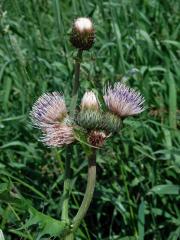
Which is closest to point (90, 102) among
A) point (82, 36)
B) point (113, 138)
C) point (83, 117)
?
point (83, 117)

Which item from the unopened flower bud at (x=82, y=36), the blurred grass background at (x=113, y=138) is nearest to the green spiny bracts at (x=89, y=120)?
the unopened flower bud at (x=82, y=36)

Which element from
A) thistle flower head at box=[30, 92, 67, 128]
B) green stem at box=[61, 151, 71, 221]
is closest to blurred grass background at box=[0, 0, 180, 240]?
green stem at box=[61, 151, 71, 221]

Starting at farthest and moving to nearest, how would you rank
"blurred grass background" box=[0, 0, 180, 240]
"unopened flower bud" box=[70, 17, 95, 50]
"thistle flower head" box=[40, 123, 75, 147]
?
"blurred grass background" box=[0, 0, 180, 240] < "unopened flower bud" box=[70, 17, 95, 50] < "thistle flower head" box=[40, 123, 75, 147]

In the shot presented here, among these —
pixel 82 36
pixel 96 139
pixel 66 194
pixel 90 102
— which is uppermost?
pixel 82 36

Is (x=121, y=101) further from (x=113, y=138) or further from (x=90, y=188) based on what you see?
(x=113, y=138)

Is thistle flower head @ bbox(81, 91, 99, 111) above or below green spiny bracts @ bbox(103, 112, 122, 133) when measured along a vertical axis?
above

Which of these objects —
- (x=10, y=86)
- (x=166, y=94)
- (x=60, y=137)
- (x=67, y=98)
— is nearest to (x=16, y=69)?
(x=10, y=86)

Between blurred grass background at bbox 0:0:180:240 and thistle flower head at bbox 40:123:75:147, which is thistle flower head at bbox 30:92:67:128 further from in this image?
blurred grass background at bbox 0:0:180:240
